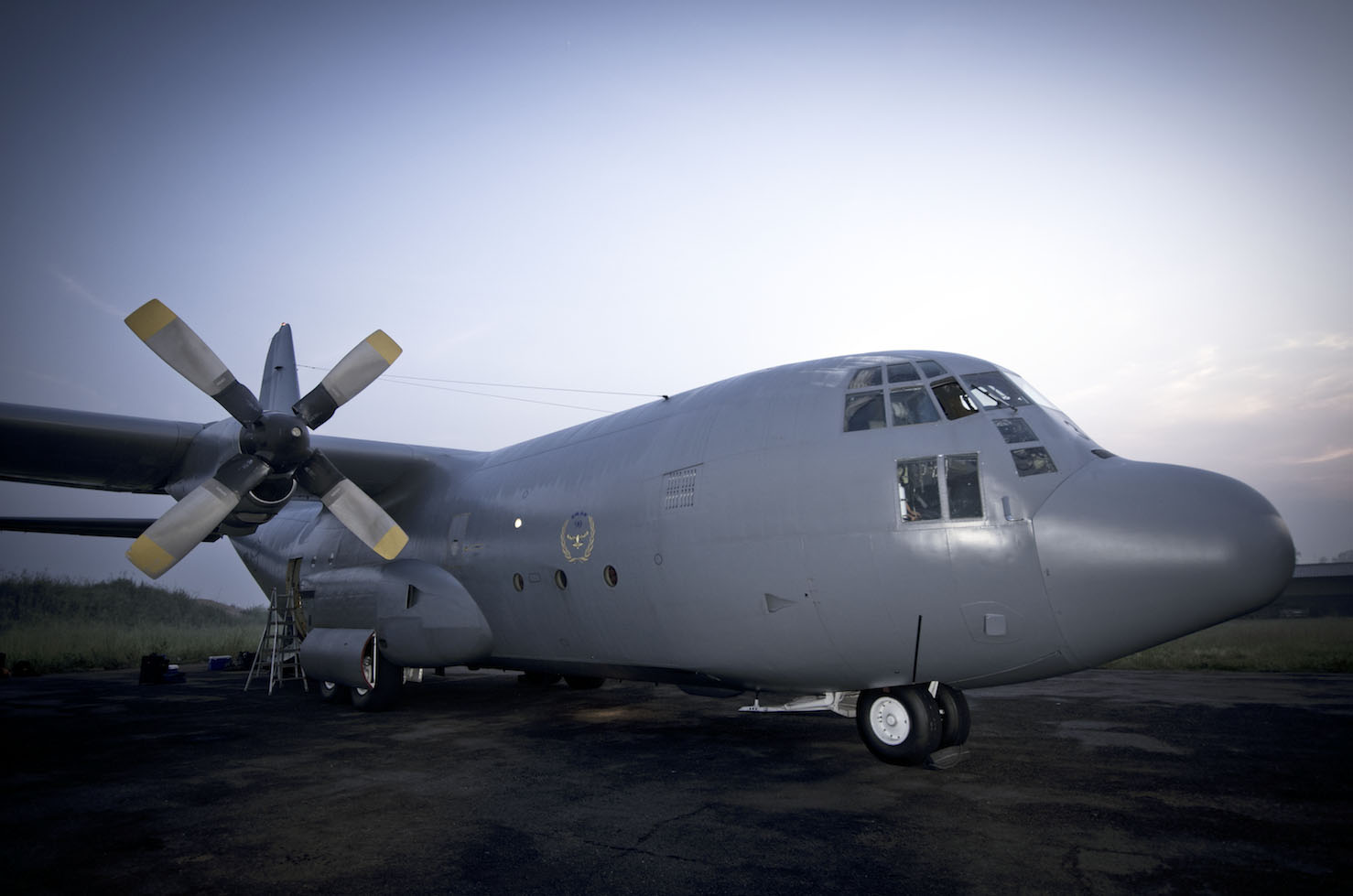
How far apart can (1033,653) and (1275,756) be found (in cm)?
362

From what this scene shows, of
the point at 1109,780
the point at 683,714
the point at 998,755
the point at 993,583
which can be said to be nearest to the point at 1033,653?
the point at 993,583

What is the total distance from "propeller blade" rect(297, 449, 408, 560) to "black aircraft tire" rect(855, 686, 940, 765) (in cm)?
640

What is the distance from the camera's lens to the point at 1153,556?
5.62m

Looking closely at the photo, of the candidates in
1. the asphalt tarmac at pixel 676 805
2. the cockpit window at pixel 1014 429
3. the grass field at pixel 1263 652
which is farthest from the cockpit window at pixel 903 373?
the grass field at pixel 1263 652

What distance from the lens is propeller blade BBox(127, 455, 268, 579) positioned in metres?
9.27

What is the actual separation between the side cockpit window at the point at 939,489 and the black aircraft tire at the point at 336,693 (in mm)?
10527

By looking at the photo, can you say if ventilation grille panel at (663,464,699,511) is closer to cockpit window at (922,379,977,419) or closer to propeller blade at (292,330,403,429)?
cockpit window at (922,379,977,419)

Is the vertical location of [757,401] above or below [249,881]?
above

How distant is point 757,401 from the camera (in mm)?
8078

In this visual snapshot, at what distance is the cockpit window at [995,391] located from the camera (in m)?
6.84

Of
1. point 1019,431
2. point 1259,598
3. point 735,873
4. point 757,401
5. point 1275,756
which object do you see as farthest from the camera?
point 757,401

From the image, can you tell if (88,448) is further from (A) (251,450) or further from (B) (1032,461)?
(B) (1032,461)

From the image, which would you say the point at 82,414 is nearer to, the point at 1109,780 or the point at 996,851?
the point at 996,851

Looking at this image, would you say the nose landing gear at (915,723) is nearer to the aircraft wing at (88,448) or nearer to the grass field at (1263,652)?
the aircraft wing at (88,448)
